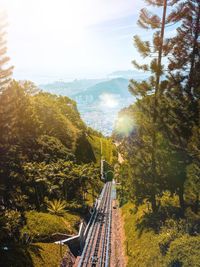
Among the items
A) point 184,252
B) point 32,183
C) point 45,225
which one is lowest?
point 45,225

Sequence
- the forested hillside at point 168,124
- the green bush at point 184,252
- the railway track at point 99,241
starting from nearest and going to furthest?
the green bush at point 184,252, the forested hillside at point 168,124, the railway track at point 99,241

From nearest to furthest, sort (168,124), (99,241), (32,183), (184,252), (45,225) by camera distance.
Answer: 1. (184,252)
2. (168,124)
3. (45,225)
4. (99,241)
5. (32,183)

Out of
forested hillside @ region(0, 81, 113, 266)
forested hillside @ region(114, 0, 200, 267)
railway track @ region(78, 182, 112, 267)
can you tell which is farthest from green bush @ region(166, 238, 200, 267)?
railway track @ region(78, 182, 112, 267)

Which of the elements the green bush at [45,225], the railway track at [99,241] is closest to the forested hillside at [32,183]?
the green bush at [45,225]

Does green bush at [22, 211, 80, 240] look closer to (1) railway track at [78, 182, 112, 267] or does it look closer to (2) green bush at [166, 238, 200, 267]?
(1) railway track at [78, 182, 112, 267]

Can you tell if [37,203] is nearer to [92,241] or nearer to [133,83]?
[92,241]

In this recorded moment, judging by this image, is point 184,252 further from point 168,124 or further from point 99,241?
point 99,241

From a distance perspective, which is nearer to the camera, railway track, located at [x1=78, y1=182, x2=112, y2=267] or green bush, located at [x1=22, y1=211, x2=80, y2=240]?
green bush, located at [x1=22, y1=211, x2=80, y2=240]

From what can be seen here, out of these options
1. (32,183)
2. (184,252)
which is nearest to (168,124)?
(184,252)

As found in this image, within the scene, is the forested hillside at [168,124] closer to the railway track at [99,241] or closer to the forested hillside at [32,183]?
the railway track at [99,241]
